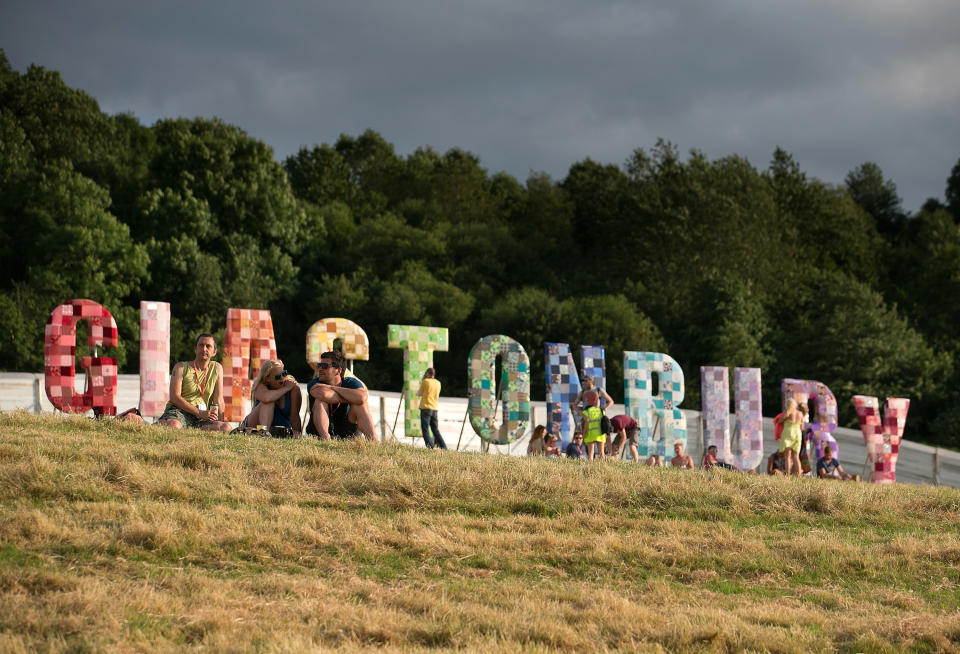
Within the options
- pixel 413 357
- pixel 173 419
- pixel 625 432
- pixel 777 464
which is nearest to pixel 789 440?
pixel 777 464

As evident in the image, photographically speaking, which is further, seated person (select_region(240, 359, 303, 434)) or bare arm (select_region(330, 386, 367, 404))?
seated person (select_region(240, 359, 303, 434))

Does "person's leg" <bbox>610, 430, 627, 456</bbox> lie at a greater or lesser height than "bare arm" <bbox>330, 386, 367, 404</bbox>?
lesser

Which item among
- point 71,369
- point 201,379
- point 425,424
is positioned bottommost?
point 425,424

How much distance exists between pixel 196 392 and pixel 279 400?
3.92ft

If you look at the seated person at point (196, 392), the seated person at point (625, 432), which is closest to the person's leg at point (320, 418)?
the seated person at point (196, 392)

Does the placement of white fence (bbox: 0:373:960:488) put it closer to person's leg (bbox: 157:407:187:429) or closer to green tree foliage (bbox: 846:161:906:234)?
person's leg (bbox: 157:407:187:429)

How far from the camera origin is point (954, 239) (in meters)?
61.2

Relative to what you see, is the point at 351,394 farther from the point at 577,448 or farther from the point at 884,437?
the point at 884,437

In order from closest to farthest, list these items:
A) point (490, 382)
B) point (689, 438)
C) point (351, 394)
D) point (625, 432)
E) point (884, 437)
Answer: point (351, 394)
point (625, 432)
point (490, 382)
point (884, 437)
point (689, 438)

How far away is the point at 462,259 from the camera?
56969 mm

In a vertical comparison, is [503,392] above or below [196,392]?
below

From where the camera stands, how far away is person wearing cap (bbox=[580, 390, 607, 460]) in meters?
20.2

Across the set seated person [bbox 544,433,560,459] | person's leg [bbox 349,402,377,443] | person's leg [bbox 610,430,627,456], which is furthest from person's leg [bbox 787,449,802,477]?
person's leg [bbox 349,402,377,443]

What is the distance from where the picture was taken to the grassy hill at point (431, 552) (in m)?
8.07
